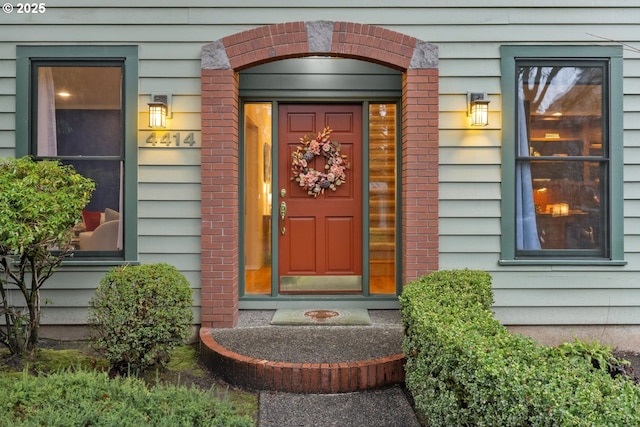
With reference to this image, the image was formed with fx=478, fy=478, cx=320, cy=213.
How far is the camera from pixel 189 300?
367 centimetres

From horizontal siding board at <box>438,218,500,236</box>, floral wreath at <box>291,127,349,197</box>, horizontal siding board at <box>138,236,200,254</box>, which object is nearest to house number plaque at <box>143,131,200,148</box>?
horizontal siding board at <box>138,236,200,254</box>

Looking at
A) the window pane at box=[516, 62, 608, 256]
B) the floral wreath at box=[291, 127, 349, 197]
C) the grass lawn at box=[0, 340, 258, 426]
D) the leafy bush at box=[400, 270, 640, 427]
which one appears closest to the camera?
the leafy bush at box=[400, 270, 640, 427]

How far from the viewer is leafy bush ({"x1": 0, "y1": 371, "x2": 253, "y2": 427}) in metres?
2.22

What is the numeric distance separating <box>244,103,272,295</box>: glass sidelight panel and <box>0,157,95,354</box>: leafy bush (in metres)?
1.74

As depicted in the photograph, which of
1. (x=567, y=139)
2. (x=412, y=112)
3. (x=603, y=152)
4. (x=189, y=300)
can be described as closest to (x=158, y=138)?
(x=189, y=300)

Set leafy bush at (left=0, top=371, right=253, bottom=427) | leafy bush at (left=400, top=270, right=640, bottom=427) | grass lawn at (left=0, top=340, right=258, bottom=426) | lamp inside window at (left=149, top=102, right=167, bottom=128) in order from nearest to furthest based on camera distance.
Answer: leafy bush at (left=400, top=270, right=640, bottom=427) → leafy bush at (left=0, top=371, right=253, bottom=427) → grass lawn at (left=0, top=340, right=258, bottom=426) → lamp inside window at (left=149, top=102, right=167, bottom=128)

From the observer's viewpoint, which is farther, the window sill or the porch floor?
the window sill

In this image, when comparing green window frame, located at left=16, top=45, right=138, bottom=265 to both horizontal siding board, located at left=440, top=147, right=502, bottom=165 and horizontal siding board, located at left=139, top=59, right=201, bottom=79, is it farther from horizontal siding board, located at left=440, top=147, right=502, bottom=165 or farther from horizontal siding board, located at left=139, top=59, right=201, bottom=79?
horizontal siding board, located at left=440, top=147, right=502, bottom=165

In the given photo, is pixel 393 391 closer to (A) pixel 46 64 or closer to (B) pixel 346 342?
(B) pixel 346 342

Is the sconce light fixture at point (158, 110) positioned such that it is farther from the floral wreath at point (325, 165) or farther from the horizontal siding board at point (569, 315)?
the horizontal siding board at point (569, 315)

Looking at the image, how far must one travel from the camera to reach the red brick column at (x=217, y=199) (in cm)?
435

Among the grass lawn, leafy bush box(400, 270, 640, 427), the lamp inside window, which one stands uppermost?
the lamp inside window

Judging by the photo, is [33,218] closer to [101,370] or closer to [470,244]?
[101,370]

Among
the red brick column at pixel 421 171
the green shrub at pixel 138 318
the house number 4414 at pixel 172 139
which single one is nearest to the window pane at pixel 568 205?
the red brick column at pixel 421 171
